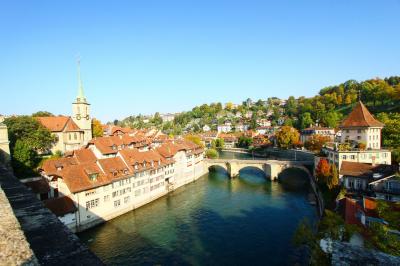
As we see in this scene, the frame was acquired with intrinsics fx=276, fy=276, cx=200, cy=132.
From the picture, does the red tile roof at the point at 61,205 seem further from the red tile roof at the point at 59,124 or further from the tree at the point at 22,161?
the red tile roof at the point at 59,124

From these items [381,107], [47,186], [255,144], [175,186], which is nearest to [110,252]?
[47,186]

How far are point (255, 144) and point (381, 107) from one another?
158 feet

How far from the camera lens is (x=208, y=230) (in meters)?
33.7

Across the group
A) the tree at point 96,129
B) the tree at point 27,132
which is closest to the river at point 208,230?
the tree at point 27,132

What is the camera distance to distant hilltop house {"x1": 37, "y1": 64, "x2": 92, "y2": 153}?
61312 millimetres

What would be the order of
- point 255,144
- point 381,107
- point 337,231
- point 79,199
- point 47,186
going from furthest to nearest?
point 255,144, point 381,107, point 47,186, point 79,199, point 337,231

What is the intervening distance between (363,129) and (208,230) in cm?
3489

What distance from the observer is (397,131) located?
5478 centimetres

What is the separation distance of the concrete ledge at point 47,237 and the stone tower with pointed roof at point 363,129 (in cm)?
5178

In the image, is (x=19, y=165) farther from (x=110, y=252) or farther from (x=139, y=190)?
(x=110, y=252)

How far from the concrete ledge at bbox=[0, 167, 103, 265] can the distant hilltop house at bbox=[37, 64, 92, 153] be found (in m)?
51.2

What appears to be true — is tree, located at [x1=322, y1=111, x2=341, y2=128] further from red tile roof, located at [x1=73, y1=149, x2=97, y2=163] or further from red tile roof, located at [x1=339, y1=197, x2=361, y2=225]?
red tile roof, located at [x1=73, y1=149, x2=97, y2=163]

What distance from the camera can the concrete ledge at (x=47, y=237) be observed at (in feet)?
26.7

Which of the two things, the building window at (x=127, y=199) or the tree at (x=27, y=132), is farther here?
the tree at (x=27, y=132)
